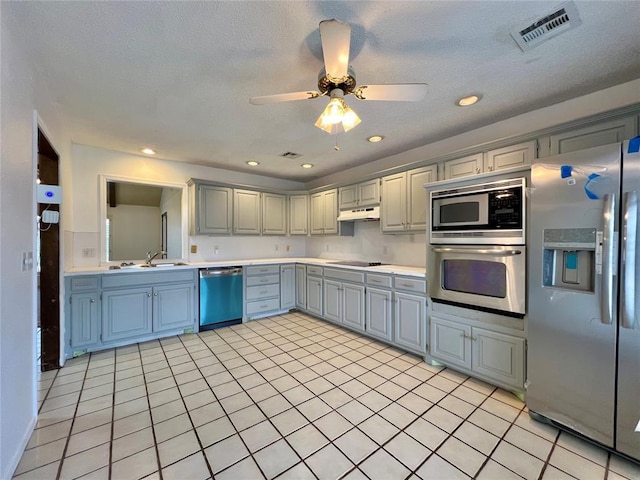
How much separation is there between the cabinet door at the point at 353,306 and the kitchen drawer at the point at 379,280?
17 cm

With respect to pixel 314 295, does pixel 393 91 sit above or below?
above

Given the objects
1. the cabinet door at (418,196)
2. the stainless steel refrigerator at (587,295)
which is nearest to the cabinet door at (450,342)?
the stainless steel refrigerator at (587,295)

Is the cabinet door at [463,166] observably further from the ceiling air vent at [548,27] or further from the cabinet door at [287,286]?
the cabinet door at [287,286]

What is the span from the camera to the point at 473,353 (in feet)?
7.66

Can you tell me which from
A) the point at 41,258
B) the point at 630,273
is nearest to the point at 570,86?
the point at 630,273

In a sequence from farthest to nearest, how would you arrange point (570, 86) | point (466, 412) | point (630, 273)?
1. point (570, 86)
2. point (466, 412)
3. point (630, 273)

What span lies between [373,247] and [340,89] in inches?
105

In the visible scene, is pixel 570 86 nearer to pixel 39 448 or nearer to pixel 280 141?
pixel 280 141

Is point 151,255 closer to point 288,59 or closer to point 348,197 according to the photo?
point 348,197

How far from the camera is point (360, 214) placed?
3791 millimetres

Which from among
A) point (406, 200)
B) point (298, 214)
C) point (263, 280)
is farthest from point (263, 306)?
point (406, 200)

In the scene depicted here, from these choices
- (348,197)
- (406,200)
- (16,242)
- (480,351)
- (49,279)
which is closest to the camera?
(16,242)

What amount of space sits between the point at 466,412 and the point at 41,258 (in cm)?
385

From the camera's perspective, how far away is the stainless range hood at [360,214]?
3602 mm
